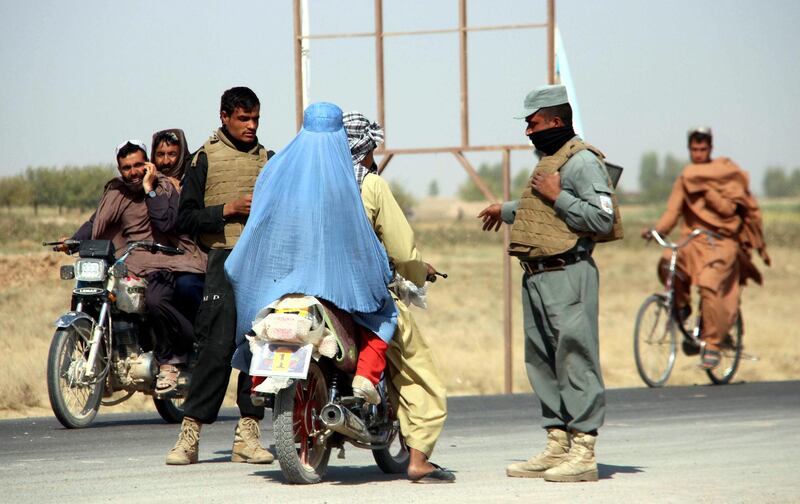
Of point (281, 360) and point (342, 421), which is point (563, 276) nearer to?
point (342, 421)

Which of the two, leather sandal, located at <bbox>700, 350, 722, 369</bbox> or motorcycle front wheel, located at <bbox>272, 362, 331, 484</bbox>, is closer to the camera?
motorcycle front wheel, located at <bbox>272, 362, 331, 484</bbox>

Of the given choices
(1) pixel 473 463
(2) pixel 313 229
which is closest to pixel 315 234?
(2) pixel 313 229

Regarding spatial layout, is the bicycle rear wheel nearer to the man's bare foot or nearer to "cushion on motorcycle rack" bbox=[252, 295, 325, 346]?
the man's bare foot

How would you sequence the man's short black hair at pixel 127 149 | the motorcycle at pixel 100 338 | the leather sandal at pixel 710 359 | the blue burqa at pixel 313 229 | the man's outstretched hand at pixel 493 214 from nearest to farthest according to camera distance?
the blue burqa at pixel 313 229 < the man's outstretched hand at pixel 493 214 < the motorcycle at pixel 100 338 < the man's short black hair at pixel 127 149 < the leather sandal at pixel 710 359

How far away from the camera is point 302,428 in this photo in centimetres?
754

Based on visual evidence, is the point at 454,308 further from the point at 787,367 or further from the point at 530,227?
the point at 530,227

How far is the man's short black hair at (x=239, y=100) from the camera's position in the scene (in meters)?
8.75

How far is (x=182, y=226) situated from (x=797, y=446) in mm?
4320

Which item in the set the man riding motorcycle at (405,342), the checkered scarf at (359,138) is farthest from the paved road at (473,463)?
the checkered scarf at (359,138)

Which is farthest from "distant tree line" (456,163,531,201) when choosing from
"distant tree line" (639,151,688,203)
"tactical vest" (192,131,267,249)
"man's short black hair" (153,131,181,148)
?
"tactical vest" (192,131,267,249)

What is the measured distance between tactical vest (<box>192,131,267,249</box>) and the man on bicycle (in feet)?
24.6

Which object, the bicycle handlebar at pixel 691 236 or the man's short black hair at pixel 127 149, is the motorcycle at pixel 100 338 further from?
the bicycle handlebar at pixel 691 236

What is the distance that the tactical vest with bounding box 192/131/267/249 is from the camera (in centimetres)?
872

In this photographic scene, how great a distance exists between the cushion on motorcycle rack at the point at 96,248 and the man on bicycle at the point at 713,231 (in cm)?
659
